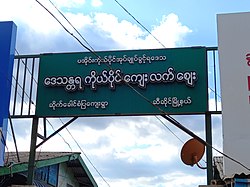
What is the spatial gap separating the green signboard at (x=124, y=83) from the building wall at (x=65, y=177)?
4724 mm

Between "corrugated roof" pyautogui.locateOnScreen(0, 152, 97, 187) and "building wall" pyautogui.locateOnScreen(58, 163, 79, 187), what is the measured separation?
0.15 meters

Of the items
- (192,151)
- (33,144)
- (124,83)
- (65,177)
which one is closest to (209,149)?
(192,151)

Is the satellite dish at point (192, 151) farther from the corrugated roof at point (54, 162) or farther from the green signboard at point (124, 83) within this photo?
the corrugated roof at point (54, 162)

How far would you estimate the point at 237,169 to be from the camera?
952cm

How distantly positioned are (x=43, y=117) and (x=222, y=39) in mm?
4315

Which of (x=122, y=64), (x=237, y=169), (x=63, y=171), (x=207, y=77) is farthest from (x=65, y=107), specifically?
(x=63, y=171)

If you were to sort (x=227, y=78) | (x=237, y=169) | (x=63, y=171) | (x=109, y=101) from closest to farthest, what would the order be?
(x=237, y=169), (x=227, y=78), (x=109, y=101), (x=63, y=171)

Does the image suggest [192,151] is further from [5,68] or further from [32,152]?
[5,68]

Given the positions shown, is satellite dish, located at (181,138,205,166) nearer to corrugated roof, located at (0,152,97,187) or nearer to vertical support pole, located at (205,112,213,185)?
vertical support pole, located at (205,112,213,185)

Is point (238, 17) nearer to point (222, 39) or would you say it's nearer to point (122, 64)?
point (222, 39)

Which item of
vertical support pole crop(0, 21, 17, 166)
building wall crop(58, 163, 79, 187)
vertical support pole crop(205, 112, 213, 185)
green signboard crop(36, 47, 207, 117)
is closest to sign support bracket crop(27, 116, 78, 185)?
green signboard crop(36, 47, 207, 117)

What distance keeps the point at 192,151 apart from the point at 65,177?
261 inches

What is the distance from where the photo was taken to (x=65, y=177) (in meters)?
16.1

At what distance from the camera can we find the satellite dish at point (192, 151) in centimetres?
1047
